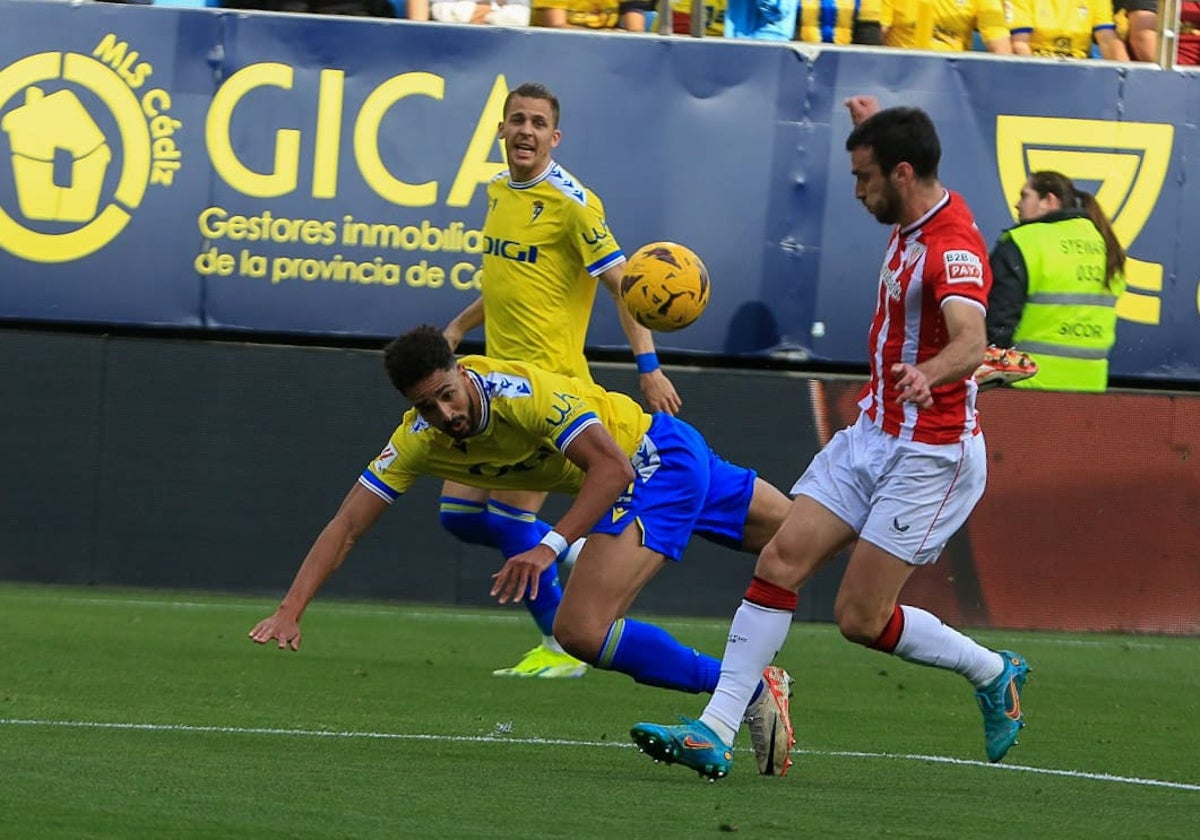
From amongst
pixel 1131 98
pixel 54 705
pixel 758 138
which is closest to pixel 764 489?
pixel 54 705

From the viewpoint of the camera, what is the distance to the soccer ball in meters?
7.81

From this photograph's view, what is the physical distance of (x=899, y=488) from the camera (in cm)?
650

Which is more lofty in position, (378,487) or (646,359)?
(646,359)

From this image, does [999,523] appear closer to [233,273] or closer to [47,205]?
[233,273]

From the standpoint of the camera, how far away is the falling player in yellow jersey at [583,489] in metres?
6.34

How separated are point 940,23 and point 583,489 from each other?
26.8 ft

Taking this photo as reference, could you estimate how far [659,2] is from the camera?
13516 millimetres

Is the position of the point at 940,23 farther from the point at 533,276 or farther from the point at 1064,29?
the point at 533,276

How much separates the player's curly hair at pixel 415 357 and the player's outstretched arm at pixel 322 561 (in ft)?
1.95

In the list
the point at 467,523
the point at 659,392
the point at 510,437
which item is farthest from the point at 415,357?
the point at 467,523

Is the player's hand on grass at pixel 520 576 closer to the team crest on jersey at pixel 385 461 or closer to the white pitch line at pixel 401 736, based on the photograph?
the team crest on jersey at pixel 385 461

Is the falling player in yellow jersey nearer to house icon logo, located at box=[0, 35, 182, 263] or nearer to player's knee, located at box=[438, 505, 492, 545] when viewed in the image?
player's knee, located at box=[438, 505, 492, 545]

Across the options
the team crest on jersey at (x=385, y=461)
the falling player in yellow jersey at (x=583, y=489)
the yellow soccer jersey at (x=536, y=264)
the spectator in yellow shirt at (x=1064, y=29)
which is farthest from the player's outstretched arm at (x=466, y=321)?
the spectator in yellow shirt at (x=1064, y=29)

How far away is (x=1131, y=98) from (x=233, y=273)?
5.89 metres
